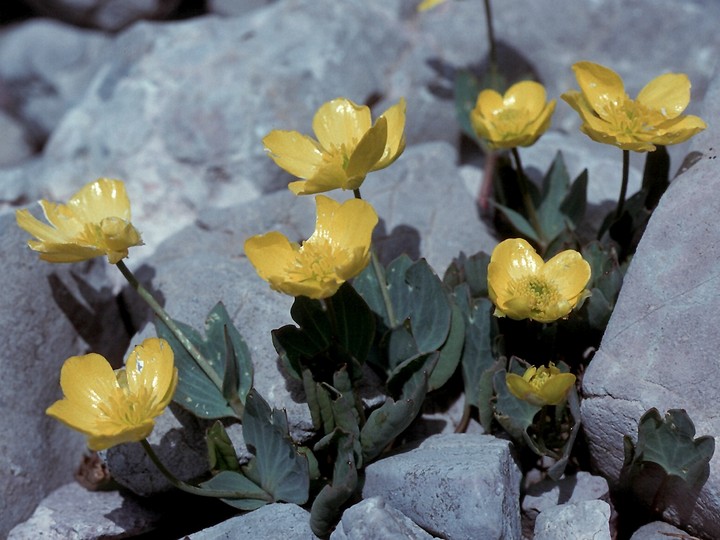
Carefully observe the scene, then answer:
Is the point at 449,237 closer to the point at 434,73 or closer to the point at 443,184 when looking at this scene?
the point at 443,184

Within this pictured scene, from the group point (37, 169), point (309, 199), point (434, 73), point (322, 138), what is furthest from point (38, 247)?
point (434, 73)

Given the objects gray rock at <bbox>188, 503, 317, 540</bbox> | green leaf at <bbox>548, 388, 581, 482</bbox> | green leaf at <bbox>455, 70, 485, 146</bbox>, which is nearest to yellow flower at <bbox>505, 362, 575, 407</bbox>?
green leaf at <bbox>548, 388, 581, 482</bbox>

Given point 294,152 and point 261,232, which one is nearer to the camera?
point 294,152

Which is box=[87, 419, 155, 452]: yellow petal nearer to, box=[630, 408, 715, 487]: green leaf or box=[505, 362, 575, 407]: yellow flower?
box=[505, 362, 575, 407]: yellow flower

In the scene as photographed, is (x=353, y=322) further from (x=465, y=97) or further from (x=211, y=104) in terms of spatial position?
(x=211, y=104)

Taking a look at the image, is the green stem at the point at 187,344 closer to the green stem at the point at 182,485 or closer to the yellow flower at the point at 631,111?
the green stem at the point at 182,485

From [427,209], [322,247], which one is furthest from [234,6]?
[322,247]
